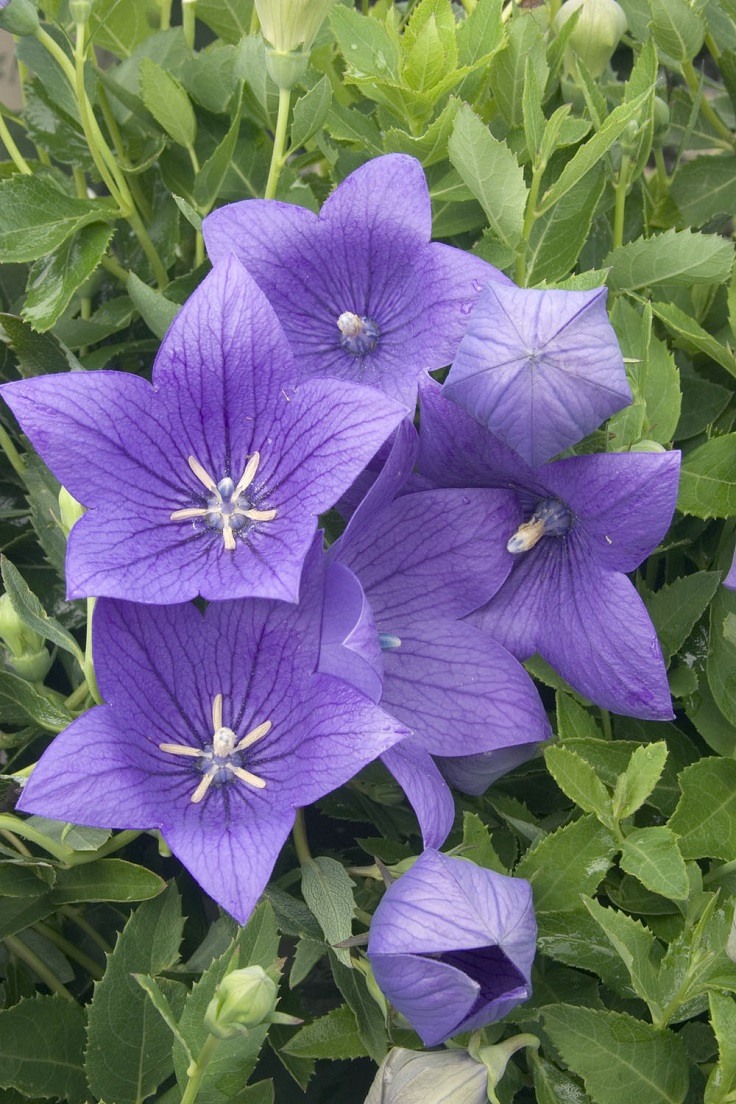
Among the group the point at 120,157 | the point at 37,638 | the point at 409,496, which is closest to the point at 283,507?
the point at 409,496

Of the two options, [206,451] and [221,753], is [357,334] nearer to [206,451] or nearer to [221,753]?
[206,451]

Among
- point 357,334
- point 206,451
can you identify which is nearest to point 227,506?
point 206,451

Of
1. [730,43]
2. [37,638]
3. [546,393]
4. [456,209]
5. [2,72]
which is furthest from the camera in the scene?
[2,72]

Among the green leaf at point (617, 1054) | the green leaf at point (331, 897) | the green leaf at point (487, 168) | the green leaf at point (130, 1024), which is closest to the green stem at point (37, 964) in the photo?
the green leaf at point (130, 1024)

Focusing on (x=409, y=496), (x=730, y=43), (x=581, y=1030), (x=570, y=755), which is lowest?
(x=581, y=1030)

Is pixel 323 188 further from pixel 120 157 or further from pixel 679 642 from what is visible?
pixel 679 642

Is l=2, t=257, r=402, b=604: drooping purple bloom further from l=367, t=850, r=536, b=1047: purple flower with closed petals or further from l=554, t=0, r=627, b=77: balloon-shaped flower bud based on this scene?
l=554, t=0, r=627, b=77: balloon-shaped flower bud

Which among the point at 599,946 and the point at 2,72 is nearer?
the point at 599,946

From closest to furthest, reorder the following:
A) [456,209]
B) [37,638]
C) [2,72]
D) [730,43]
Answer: [37,638]
[456,209]
[730,43]
[2,72]
